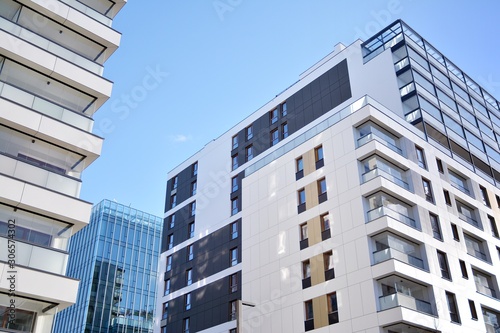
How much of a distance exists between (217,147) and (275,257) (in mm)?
20721

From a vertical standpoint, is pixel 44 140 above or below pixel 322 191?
below

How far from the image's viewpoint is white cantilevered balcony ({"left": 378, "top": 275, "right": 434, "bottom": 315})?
32.4 metres

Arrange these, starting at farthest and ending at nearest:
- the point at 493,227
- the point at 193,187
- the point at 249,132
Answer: the point at 193,187 → the point at 249,132 → the point at 493,227

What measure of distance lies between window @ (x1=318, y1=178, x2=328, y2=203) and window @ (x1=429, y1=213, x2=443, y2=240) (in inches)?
321

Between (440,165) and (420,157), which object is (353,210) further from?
(440,165)

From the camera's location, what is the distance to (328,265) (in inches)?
1455

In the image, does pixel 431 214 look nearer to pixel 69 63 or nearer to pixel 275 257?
pixel 275 257

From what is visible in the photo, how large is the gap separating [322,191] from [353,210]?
385 cm

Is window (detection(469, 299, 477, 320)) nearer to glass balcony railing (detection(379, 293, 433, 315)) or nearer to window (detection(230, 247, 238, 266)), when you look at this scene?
glass balcony railing (detection(379, 293, 433, 315))

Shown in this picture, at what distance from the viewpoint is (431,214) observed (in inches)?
1550

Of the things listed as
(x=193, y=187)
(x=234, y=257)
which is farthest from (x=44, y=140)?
(x=193, y=187)

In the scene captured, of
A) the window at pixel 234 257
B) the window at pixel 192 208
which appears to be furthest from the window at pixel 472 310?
the window at pixel 192 208

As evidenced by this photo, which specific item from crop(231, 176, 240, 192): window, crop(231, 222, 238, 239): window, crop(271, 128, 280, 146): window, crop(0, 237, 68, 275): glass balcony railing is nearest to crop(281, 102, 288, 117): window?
crop(271, 128, 280, 146): window

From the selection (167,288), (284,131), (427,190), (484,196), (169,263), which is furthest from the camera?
(169,263)
